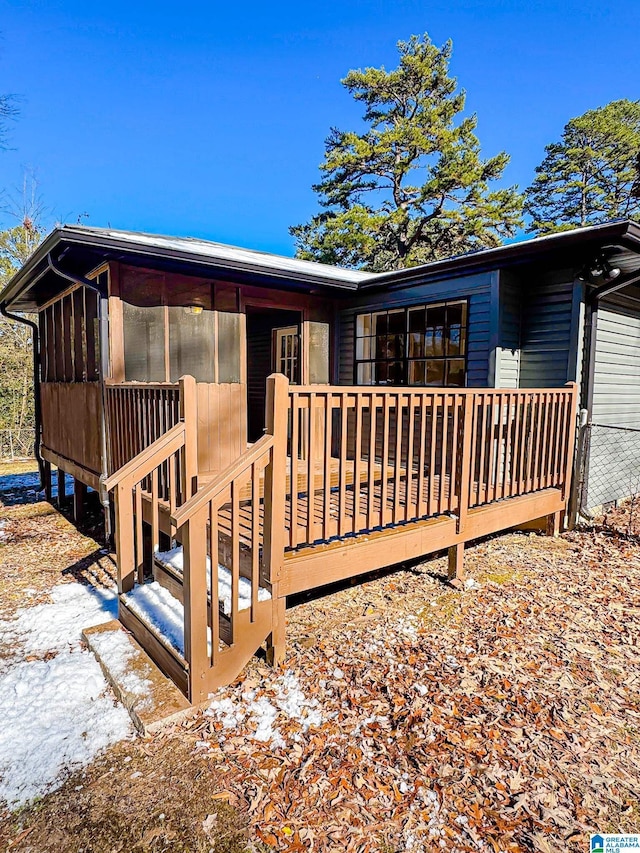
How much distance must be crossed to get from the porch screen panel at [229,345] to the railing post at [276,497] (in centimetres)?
313

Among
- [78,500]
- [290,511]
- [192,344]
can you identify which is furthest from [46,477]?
[290,511]

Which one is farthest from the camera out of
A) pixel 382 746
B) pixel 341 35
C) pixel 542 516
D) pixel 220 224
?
pixel 220 224

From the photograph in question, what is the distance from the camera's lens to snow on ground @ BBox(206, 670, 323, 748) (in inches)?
93.0

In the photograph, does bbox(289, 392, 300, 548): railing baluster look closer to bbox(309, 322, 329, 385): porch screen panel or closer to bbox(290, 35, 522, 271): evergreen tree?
bbox(309, 322, 329, 385): porch screen panel

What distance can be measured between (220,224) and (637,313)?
116 ft

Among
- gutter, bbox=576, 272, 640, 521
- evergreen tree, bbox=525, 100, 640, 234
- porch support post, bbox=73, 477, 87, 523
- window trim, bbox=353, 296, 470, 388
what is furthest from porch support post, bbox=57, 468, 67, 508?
evergreen tree, bbox=525, 100, 640, 234

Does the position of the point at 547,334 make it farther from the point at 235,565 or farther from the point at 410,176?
the point at 410,176

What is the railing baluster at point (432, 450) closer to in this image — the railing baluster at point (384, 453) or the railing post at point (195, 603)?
the railing baluster at point (384, 453)

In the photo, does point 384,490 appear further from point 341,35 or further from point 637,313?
point 341,35

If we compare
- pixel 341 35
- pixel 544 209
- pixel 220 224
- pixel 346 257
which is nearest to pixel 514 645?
pixel 341 35

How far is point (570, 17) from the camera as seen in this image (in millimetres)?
11555

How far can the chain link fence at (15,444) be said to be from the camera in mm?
12711

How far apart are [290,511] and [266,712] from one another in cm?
114

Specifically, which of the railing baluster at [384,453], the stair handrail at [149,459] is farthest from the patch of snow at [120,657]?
the railing baluster at [384,453]
